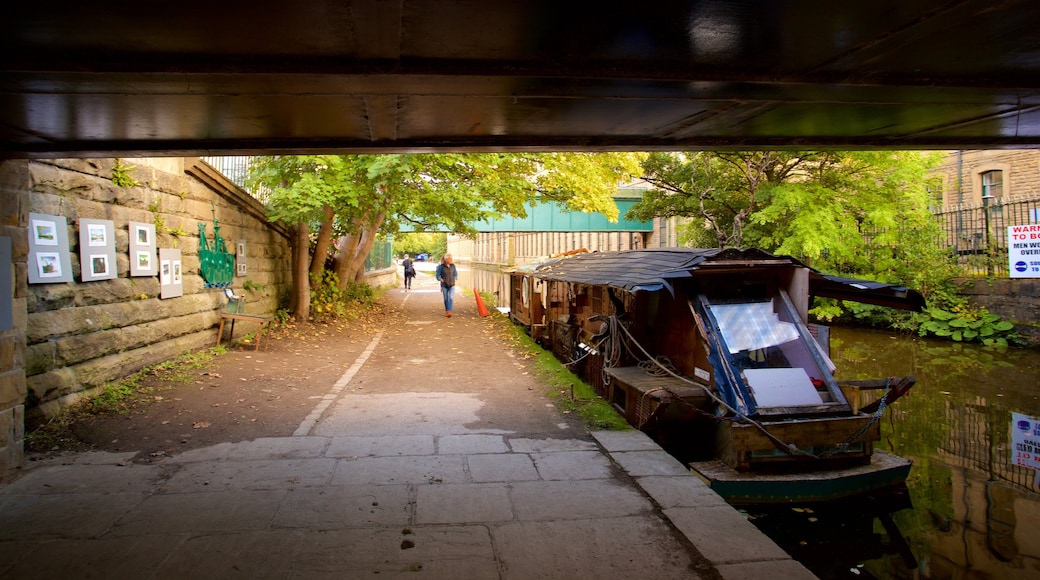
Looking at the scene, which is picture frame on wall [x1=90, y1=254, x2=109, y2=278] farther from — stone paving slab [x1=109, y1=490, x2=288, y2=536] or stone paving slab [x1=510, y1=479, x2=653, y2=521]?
stone paving slab [x1=510, y1=479, x2=653, y2=521]

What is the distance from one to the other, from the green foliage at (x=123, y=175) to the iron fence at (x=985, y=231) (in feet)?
63.1

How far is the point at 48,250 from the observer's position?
6.42m

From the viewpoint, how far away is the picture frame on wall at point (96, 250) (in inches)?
281

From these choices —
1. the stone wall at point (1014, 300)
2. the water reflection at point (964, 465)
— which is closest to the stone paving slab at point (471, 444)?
the water reflection at point (964, 465)


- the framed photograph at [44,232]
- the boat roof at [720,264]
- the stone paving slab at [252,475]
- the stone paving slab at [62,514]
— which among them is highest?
the framed photograph at [44,232]

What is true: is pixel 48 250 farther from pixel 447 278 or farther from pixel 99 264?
pixel 447 278

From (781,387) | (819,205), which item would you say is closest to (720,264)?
(781,387)

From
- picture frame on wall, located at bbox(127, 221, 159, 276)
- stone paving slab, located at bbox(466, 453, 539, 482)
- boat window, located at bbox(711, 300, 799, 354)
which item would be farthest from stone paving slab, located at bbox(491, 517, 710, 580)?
picture frame on wall, located at bbox(127, 221, 159, 276)

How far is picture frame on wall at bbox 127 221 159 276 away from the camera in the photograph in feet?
27.2

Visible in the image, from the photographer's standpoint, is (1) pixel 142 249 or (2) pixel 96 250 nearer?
(2) pixel 96 250

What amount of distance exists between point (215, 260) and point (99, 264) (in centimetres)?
378

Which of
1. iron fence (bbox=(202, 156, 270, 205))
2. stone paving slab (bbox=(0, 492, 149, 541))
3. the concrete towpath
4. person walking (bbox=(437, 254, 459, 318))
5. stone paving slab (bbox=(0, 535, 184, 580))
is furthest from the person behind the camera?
person walking (bbox=(437, 254, 459, 318))

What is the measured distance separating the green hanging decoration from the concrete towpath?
17.3ft

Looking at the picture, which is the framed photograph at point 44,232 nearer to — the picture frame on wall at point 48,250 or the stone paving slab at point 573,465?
the picture frame on wall at point 48,250
